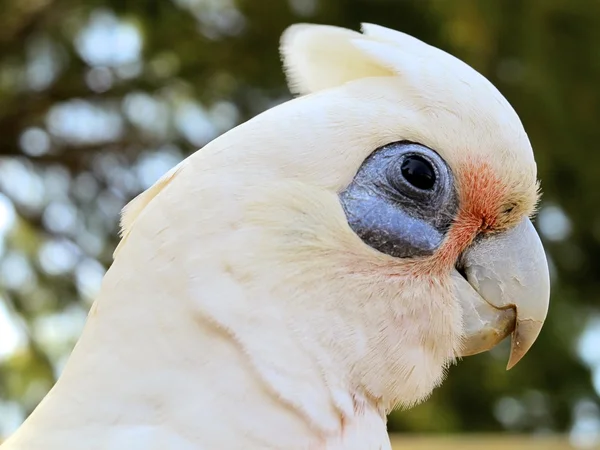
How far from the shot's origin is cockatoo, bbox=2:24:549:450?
34.0 inches

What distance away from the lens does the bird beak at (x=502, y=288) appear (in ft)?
3.41

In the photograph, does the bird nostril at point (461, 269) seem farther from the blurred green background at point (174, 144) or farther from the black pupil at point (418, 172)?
the blurred green background at point (174, 144)

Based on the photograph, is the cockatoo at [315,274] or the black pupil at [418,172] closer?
the cockatoo at [315,274]

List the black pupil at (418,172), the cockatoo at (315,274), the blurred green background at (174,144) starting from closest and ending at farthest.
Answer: the cockatoo at (315,274) → the black pupil at (418,172) → the blurred green background at (174,144)

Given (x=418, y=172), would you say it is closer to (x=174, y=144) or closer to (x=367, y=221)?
(x=367, y=221)

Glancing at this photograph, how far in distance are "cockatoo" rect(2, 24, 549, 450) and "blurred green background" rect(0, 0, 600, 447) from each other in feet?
6.23

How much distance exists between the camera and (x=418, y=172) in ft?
3.20

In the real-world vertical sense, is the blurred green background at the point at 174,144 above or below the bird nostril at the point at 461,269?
below

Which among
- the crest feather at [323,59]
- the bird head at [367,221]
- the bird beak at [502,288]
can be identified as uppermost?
the crest feather at [323,59]

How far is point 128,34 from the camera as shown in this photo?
10.4 ft

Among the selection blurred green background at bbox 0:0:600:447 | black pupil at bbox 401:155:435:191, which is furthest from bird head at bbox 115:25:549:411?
blurred green background at bbox 0:0:600:447

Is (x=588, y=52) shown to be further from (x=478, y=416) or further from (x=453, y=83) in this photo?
(x=453, y=83)

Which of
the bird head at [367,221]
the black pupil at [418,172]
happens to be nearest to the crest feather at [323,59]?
the bird head at [367,221]

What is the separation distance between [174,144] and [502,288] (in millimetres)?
2584
